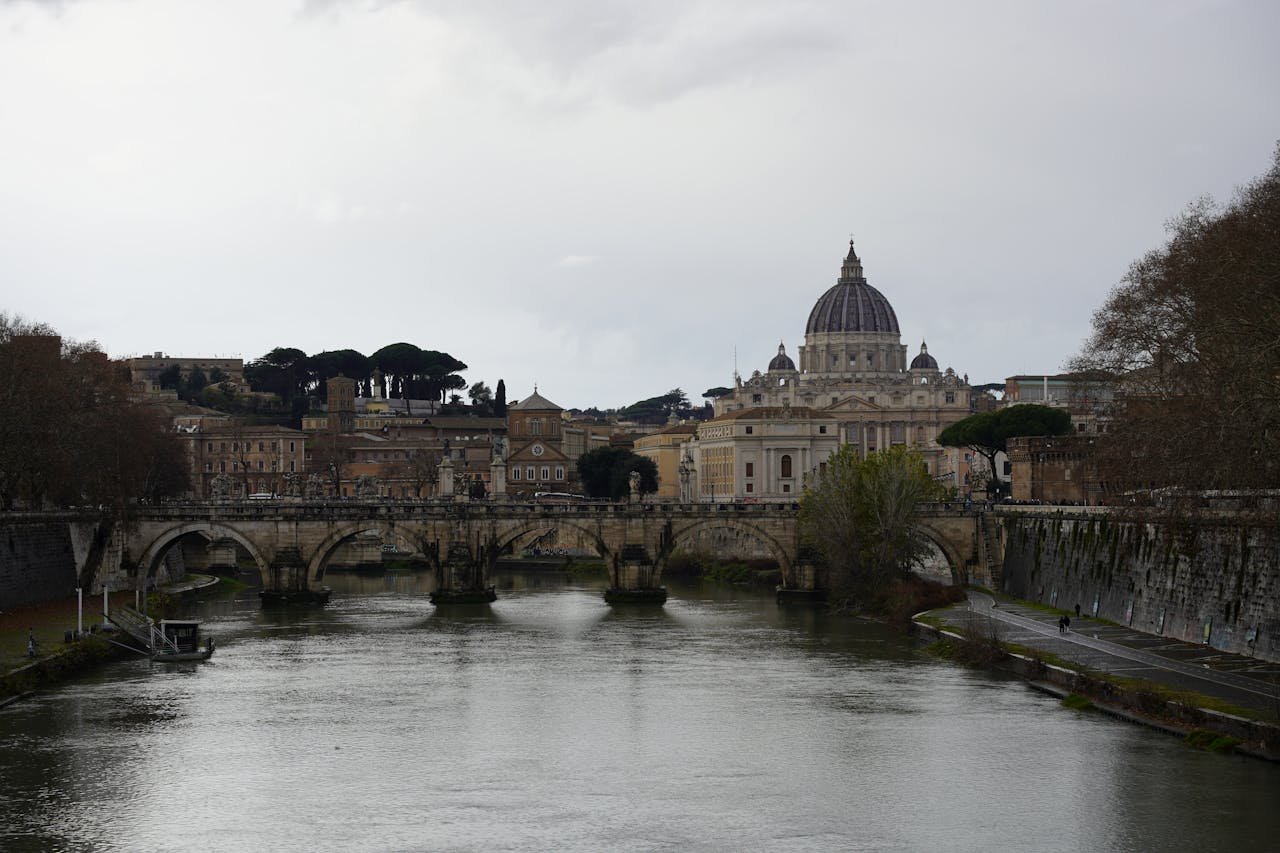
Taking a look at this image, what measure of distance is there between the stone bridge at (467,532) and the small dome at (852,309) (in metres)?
105

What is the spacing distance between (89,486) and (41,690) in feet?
80.3

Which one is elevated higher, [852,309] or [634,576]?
[852,309]

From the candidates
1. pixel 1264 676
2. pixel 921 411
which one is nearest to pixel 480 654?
pixel 1264 676

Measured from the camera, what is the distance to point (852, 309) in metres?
171

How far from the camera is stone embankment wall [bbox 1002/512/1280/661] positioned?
125 ft

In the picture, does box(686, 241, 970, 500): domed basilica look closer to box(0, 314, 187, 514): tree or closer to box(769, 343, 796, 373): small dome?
box(769, 343, 796, 373): small dome

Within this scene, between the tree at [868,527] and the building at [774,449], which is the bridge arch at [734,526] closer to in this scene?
the tree at [868,527]

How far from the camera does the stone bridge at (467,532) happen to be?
214 ft

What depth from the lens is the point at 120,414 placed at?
67938 millimetres

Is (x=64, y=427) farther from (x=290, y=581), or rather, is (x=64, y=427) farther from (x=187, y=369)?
(x=187, y=369)

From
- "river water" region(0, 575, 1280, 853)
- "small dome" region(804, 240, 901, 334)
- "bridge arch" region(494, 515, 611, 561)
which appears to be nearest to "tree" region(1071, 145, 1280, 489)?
"river water" region(0, 575, 1280, 853)

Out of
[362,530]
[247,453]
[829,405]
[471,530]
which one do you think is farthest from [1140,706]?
[829,405]

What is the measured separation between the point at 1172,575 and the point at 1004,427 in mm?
53022

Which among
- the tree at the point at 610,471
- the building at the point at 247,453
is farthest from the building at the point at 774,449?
the building at the point at 247,453
